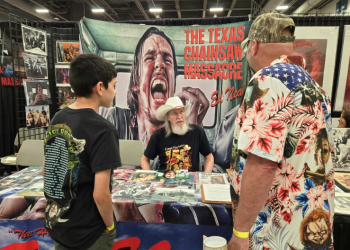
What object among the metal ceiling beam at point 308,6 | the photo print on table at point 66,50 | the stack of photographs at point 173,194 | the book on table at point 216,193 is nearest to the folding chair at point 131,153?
the stack of photographs at point 173,194

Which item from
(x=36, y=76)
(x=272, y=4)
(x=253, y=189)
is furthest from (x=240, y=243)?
(x=272, y=4)

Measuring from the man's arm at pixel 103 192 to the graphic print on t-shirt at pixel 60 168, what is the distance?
0.31 ft

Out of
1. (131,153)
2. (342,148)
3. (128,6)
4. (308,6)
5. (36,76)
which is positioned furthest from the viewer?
(128,6)

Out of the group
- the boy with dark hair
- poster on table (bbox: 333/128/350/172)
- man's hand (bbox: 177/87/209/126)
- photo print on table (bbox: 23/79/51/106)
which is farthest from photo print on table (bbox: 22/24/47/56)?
poster on table (bbox: 333/128/350/172)

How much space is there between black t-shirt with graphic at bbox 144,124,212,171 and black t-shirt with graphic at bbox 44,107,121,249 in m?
1.29

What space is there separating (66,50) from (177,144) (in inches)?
93.2

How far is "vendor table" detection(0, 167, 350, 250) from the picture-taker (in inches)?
56.5

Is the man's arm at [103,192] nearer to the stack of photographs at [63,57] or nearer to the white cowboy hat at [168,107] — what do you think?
the white cowboy hat at [168,107]

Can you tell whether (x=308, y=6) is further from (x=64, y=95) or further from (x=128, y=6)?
(x=64, y=95)

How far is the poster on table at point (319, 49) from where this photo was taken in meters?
3.19

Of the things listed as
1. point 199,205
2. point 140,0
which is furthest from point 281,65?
point 140,0

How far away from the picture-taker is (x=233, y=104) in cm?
323

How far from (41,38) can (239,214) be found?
11.6 feet

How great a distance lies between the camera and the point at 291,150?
869 millimetres
